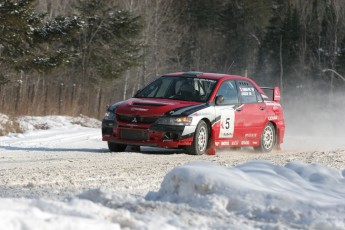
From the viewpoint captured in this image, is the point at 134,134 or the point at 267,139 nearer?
the point at 134,134

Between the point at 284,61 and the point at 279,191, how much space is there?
73.1 meters

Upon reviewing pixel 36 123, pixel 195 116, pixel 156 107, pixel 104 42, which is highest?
pixel 104 42

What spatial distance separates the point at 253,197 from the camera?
5941 mm

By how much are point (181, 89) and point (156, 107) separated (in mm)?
1125

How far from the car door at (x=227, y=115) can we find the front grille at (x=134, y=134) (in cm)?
139

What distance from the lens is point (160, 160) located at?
12086mm

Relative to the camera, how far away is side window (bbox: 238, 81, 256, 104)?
15.1 metres

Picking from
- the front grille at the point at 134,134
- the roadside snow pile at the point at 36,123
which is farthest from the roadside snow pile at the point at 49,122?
the front grille at the point at 134,134

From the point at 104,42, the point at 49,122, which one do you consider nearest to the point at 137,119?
the point at 49,122

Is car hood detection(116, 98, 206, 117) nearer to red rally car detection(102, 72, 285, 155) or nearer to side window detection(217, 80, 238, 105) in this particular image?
red rally car detection(102, 72, 285, 155)

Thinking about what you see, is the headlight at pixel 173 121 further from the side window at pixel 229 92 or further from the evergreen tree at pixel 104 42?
the evergreen tree at pixel 104 42

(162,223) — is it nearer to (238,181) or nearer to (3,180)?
(238,181)

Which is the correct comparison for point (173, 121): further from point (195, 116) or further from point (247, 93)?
point (247, 93)

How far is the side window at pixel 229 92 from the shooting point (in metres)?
14.5
